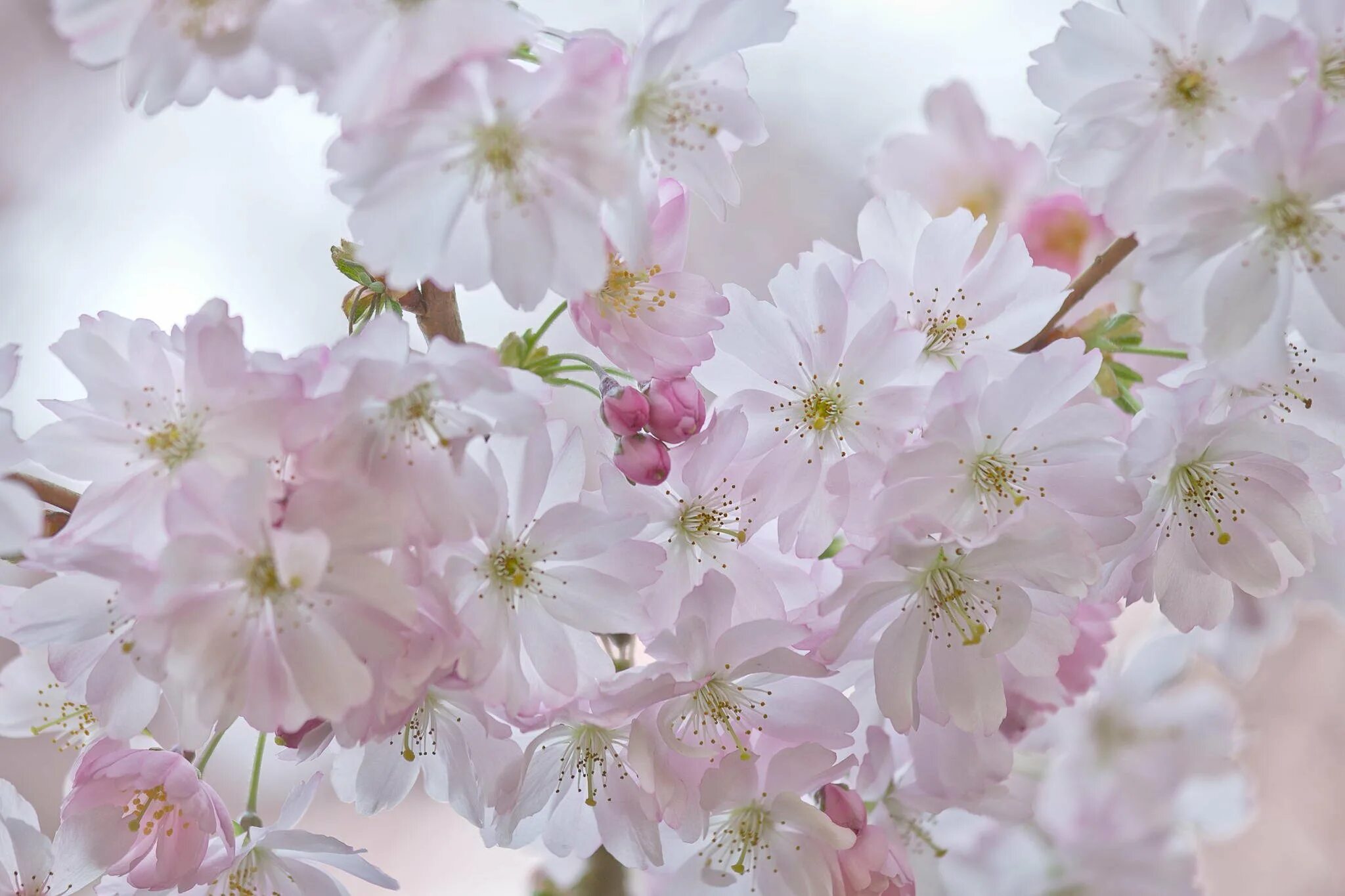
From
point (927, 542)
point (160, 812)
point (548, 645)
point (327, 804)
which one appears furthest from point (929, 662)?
point (327, 804)

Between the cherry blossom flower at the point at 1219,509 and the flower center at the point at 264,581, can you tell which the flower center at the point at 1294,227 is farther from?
the flower center at the point at 264,581

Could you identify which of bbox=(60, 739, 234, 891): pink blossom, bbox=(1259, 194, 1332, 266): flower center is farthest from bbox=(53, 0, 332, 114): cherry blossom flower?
bbox=(1259, 194, 1332, 266): flower center

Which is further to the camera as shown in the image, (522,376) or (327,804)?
(327,804)

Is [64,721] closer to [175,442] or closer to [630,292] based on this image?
A: [175,442]

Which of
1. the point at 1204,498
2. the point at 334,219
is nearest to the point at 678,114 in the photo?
the point at 1204,498

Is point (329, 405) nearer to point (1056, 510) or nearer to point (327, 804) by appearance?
point (1056, 510)

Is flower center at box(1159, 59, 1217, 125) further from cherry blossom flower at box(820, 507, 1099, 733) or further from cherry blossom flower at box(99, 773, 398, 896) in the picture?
cherry blossom flower at box(99, 773, 398, 896)
